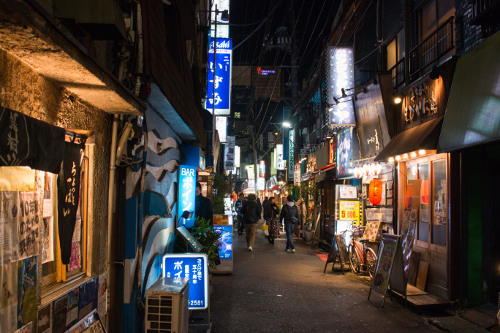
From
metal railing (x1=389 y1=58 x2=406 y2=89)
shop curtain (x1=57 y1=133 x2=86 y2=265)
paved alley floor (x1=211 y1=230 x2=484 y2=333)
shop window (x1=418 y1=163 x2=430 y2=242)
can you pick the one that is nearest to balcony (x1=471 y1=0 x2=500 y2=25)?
shop window (x1=418 y1=163 x2=430 y2=242)

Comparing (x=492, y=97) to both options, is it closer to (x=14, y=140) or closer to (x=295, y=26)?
(x=14, y=140)

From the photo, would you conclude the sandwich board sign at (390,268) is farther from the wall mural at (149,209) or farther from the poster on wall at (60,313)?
the poster on wall at (60,313)

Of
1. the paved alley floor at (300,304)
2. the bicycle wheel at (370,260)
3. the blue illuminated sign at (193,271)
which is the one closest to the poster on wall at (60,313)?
the blue illuminated sign at (193,271)

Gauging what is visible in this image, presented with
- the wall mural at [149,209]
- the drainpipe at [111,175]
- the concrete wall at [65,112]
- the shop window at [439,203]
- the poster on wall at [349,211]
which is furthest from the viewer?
the poster on wall at [349,211]

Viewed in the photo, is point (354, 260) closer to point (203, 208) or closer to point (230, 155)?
point (203, 208)

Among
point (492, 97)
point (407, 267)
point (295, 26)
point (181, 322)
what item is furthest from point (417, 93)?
point (295, 26)

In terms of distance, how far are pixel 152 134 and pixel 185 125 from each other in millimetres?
1658

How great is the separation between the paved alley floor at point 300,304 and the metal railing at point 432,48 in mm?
6142

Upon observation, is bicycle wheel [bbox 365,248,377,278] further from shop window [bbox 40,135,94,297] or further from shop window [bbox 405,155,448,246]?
shop window [bbox 40,135,94,297]

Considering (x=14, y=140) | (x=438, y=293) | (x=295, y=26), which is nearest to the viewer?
(x=14, y=140)

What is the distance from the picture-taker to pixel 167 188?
31.0ft

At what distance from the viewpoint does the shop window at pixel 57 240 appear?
159 inches

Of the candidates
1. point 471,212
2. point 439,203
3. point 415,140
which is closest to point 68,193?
point 415,140

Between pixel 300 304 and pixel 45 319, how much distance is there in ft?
20.9
